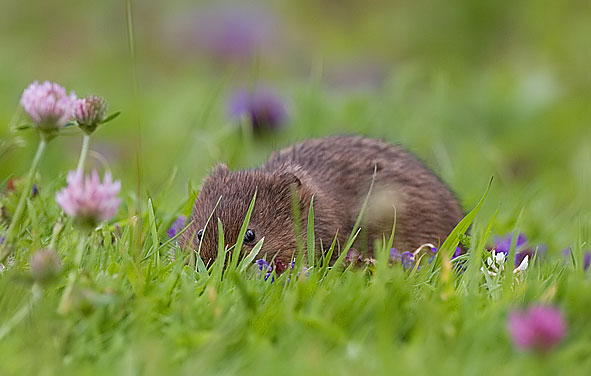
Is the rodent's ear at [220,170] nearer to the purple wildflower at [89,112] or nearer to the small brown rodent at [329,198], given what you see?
the small brown rodent at [329,198]

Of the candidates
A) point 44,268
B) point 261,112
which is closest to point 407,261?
point 44,268

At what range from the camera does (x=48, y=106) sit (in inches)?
118

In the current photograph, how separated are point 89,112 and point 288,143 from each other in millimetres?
2720

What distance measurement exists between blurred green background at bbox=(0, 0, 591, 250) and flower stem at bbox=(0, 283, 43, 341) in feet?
2.61

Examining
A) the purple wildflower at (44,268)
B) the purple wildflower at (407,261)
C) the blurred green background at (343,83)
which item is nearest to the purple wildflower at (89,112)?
the blurred green background at (343,83)

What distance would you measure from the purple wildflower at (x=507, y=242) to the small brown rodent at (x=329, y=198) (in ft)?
1.11

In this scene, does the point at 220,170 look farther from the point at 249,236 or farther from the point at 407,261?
the point at 407,261

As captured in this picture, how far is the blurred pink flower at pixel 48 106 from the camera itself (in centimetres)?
300

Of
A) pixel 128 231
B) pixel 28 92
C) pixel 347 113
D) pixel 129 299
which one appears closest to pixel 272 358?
pixel 129 299

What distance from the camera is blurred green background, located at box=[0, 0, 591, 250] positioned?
6164mm

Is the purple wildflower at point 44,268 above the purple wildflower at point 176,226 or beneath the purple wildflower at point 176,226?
above

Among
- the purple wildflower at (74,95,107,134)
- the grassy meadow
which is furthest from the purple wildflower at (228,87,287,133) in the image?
the purple wildflower at (74,95,107,134)

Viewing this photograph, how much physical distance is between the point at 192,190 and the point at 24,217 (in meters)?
0.95

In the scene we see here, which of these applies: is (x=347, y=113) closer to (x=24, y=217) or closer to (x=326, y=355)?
(x=24, y=217)
